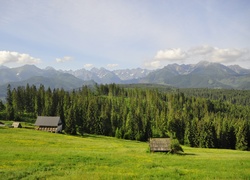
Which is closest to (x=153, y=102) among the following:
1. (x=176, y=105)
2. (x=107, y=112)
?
(x=176, y=105)

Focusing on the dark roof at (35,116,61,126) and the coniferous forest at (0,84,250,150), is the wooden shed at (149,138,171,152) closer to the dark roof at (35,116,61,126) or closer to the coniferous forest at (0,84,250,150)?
the coniferous forest at (0,84,250,150)

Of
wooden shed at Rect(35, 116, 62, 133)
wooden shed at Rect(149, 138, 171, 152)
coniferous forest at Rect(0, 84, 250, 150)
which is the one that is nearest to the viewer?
wooden shed at Rect(149, 138, 171, 152)

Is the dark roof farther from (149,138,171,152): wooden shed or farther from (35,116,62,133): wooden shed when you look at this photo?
(149,138,171,152): wooden shed

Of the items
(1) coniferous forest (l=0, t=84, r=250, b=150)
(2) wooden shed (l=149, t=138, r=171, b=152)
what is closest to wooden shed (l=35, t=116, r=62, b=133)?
(1) coniferous forest (l=0, t=84, r=250, b=150)

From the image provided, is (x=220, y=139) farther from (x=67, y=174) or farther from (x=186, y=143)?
(x=67, y=174)

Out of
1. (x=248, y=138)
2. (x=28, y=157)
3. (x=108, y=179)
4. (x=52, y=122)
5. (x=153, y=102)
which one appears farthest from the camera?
(x=153, y=102)

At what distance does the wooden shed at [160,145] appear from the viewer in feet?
157

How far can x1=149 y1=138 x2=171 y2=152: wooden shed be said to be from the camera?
1879 inches

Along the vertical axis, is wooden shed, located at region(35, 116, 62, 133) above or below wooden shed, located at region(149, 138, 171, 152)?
below

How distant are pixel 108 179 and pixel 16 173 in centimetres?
895

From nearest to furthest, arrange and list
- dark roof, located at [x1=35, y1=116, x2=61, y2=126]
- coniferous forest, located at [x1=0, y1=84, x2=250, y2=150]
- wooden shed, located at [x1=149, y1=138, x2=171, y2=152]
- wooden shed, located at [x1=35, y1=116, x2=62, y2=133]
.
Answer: wooden shed, located at [x1=149, y1=138, x2=171, y2=152]
wooden shed, located at [x1=35, y1=116, x2=62, y2=133]
dark roof, located at [x1=35, y1=116, x2=61, y2=126]
coniferous forest, located at [x1=0, y1=84, x2=250, y2=150]

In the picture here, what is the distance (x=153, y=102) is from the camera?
18550cm

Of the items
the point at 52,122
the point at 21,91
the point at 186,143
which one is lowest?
the point at 186,143

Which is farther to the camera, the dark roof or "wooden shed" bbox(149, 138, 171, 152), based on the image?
the dark roof
